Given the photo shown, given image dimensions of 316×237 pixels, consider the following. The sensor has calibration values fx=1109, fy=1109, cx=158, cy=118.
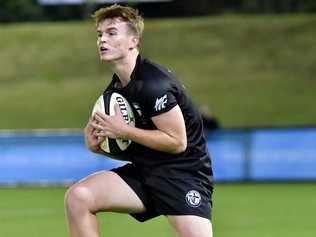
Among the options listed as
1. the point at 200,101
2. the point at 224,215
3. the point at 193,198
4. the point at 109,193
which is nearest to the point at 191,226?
the point at 193,198

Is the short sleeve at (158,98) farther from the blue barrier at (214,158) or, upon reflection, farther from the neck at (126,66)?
the blue barrier at (214,158)

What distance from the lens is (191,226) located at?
7344 mm

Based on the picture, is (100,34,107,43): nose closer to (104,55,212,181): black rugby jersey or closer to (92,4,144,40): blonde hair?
(92,4,144,40): blonde hair

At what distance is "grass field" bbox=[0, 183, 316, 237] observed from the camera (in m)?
12.0

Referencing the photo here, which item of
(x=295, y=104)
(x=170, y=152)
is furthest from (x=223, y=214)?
(x=295, y=104)

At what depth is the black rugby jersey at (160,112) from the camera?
283 inches

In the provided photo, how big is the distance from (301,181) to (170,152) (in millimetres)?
12092

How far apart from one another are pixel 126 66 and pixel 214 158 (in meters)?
→ 12.0

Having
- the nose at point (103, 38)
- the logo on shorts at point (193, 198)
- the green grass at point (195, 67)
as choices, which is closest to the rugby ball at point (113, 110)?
the nose at point (103, 38)

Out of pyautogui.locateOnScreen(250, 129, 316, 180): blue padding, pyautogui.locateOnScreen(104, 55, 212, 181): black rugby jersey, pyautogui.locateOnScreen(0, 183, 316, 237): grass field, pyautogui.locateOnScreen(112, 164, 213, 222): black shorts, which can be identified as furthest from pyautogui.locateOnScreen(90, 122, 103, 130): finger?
pyautogui.locateOnScreen(250, 129, 316, 180): blue padding

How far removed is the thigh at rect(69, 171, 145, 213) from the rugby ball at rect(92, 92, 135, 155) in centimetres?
21

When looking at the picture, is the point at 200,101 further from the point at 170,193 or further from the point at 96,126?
the point at 96,126

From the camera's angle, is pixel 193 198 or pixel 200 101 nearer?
pixel 193 198

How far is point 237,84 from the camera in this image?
33562 millimetres
